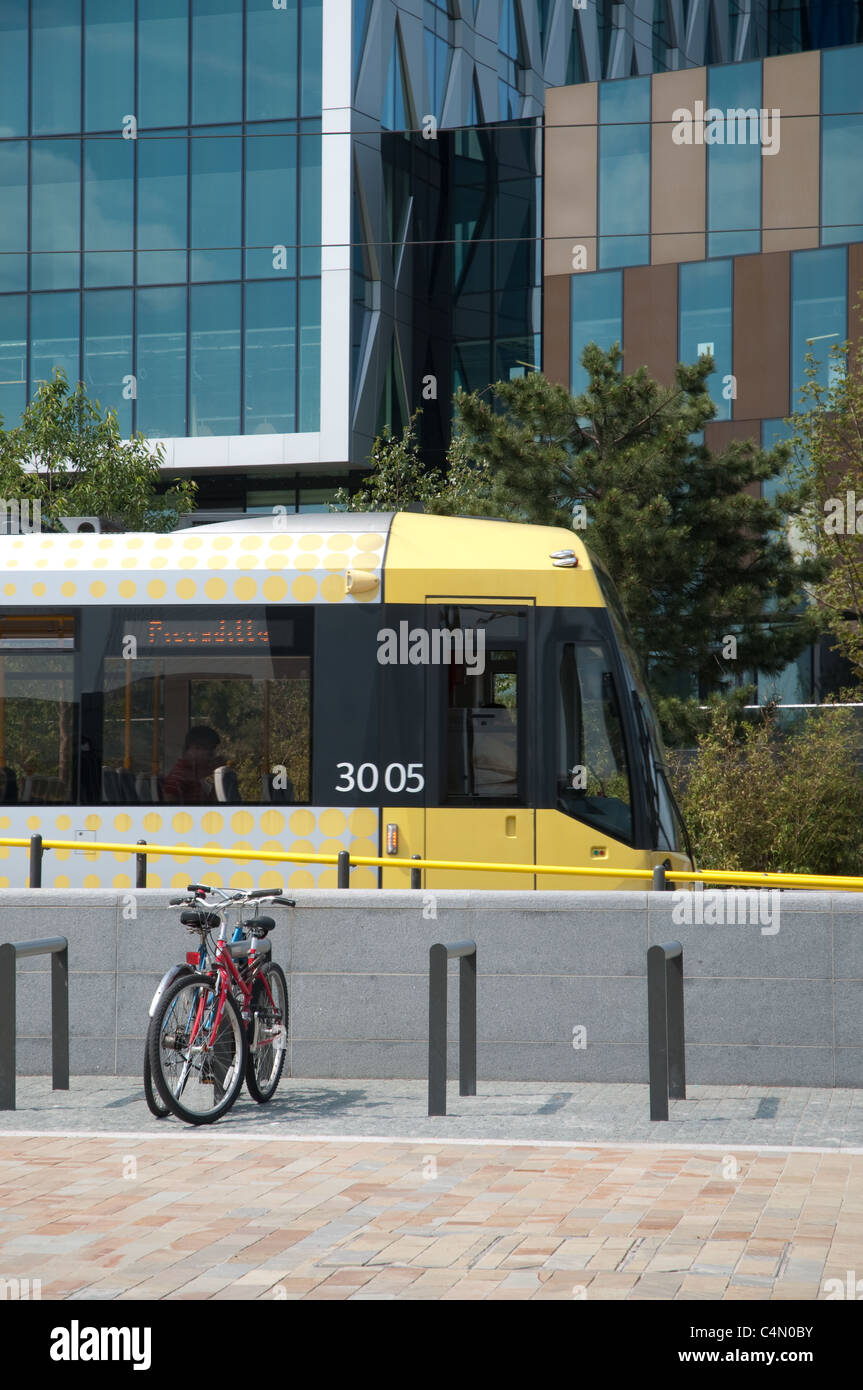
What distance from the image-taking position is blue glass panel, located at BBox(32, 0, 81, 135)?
38.3 metres

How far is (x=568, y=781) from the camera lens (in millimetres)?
12922

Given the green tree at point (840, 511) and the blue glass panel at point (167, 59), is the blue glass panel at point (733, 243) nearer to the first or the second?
the blue glass panel at point (167, 59)

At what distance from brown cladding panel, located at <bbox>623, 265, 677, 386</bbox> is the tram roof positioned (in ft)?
75.1

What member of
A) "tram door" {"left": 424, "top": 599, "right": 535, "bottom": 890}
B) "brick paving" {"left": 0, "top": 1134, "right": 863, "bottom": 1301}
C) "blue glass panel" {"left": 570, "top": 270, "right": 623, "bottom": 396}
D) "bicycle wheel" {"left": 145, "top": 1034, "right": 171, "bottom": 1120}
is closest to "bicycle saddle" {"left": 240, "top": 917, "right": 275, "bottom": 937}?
"bicycle wheel" {"left": 145, "top": 1034, "right": 171, "bottom": 1120}

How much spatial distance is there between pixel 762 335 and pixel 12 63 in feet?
63.1

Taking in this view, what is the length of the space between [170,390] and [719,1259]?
34.9m

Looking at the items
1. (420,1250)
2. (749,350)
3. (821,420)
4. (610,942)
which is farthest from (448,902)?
(749,350)

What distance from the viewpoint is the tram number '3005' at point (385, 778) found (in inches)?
515

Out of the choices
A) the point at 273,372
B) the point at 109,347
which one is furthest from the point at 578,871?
the point at 109,347

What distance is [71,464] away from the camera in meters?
27.8

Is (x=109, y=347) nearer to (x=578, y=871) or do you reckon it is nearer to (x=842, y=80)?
(x=842, y=80)

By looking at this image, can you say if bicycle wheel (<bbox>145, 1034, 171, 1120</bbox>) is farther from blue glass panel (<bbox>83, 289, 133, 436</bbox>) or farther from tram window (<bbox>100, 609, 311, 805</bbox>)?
blue glass panel (<bbox>83, 289, 133, 436</bbox>)

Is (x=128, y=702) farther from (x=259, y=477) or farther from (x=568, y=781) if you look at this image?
(x=259, y=477)

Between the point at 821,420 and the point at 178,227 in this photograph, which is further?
the point at 178,227
